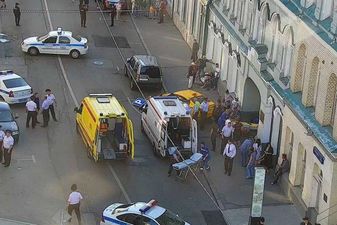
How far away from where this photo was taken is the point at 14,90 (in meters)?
43.2

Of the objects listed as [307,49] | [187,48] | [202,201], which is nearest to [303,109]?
[307,49]

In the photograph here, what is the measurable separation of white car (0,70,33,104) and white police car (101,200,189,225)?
1371 cm

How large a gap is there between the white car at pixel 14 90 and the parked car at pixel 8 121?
3027mm

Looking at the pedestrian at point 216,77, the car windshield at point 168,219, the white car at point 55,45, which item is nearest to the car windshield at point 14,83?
the white car at point 55,45

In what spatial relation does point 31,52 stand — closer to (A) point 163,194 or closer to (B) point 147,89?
(B) point 147,89

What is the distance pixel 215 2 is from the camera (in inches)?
1943

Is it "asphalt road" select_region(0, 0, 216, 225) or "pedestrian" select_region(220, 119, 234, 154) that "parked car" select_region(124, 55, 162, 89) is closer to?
"asphalt road" select_region(0, 0, 216, 225)

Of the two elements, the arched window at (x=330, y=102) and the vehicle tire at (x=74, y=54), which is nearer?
the arched window at (x=330, y=102)

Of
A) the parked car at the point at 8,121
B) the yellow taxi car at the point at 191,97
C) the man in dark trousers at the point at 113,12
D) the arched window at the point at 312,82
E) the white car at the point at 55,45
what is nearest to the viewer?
the arched window at the point at 312,82

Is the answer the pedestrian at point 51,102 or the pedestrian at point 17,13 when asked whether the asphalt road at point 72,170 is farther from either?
the pedestrian at point 17,13

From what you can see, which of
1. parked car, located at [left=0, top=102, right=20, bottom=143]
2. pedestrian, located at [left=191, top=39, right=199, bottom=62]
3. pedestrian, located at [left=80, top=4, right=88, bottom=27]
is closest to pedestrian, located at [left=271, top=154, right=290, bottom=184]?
parked car, located at [left=0, top=102, right=20, bottom=143]

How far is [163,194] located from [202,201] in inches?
64.6

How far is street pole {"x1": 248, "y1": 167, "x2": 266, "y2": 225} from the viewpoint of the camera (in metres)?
29.4

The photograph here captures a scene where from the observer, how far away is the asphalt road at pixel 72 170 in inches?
1353
